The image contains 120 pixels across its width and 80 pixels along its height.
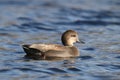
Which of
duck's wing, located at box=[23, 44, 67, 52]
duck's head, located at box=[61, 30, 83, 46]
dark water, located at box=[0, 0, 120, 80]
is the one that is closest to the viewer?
dark water, located at box=[0, 0, 120, 80]

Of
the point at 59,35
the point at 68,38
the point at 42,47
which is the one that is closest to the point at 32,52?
the point at 42,47

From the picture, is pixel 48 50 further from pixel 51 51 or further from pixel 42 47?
pixel 42 47

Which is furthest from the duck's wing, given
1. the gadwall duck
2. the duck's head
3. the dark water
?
the duck's head

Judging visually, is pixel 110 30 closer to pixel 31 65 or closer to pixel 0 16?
pixel 0 16

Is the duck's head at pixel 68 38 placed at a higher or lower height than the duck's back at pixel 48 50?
higher

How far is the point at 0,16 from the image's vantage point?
2483cm

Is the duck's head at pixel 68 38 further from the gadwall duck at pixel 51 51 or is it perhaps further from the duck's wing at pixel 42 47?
the duck's wing at pixel 42 47

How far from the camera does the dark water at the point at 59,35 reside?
1498cm

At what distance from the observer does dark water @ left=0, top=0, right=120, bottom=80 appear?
15.0 metres

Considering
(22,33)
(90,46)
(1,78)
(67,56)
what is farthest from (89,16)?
(1,78)

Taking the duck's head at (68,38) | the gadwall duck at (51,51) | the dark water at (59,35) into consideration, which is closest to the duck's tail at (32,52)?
the gadwall duck at (51,51)

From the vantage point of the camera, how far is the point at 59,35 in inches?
830

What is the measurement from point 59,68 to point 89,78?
1290 mm

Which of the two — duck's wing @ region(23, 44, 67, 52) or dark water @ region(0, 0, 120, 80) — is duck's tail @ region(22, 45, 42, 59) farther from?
dark water @ region(0, 0, 120, 80)
